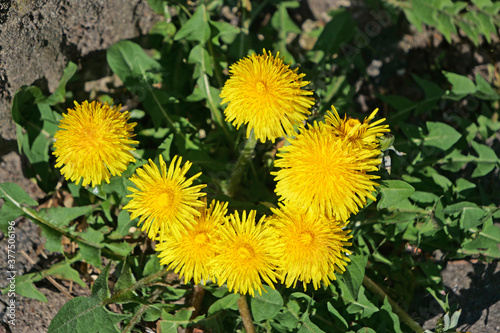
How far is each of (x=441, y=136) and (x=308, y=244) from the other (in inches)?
58.2

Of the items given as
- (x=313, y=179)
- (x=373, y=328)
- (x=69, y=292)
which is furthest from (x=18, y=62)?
(x=373, y=328)

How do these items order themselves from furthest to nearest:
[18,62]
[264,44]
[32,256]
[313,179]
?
1. [264,44]
2. [32,256]
3. [18,62]
4. [313,179]

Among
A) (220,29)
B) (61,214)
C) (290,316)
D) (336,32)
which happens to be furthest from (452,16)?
(61,214)

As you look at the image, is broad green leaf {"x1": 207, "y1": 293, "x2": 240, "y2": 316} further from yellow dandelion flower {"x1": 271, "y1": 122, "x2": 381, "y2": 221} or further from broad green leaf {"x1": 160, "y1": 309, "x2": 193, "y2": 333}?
yellow dandelion flower {"x1": 271, "y1": 122, "x2": 381, "y2": 221}

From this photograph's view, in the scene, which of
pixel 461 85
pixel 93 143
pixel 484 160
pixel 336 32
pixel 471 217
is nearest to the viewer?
pixel 93 143

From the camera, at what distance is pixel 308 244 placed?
2.21 metres

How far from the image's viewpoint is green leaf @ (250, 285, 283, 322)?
2.64m

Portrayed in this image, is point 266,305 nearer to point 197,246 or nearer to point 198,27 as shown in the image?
point 197,246

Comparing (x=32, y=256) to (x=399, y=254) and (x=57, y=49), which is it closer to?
(x=57, y=49)

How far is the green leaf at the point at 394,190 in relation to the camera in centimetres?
235

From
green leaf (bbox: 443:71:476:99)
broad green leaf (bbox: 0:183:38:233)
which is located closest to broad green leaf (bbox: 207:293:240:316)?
broad green leaf (bbox: 0:183:38:233)

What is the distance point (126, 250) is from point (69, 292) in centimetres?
56

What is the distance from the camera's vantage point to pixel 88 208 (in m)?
2.97

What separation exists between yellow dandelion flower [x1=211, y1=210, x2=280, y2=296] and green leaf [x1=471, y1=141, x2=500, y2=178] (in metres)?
1.81
